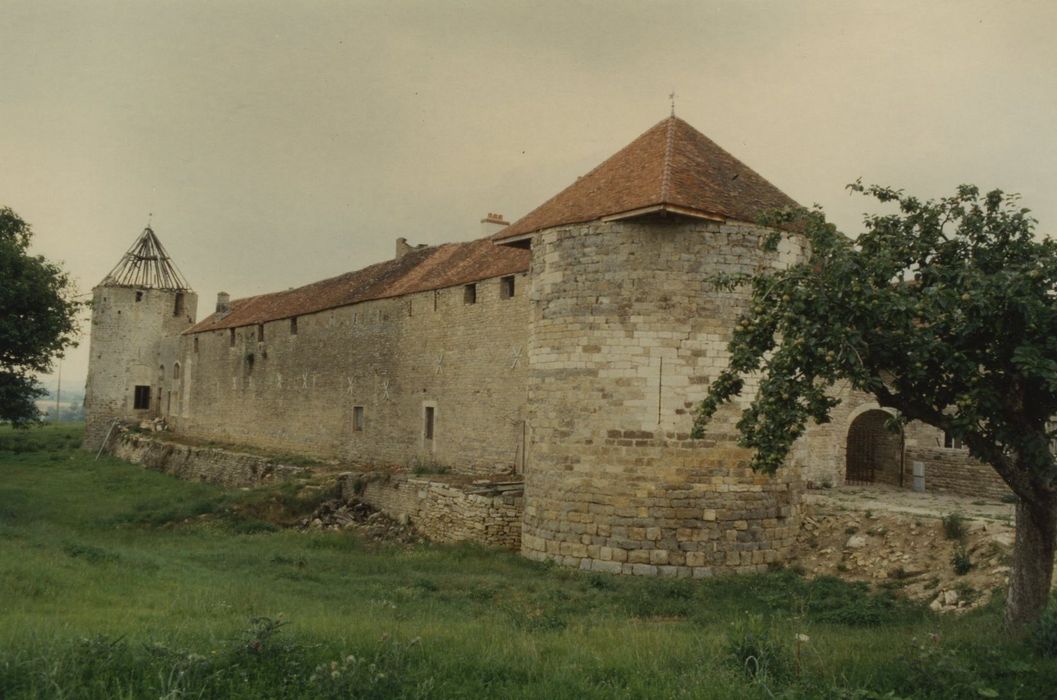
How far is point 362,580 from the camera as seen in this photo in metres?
11.9

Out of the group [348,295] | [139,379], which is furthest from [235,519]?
[139,379]

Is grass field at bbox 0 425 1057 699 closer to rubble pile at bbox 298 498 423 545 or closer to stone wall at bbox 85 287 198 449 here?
rubble pile at bbox 298 498 423 545

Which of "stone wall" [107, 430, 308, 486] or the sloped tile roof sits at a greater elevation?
the sloped tile roof

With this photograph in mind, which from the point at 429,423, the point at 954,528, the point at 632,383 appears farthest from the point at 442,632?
the point at 429,423

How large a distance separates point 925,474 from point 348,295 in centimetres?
1902

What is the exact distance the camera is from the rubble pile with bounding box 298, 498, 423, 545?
1708 centimetres

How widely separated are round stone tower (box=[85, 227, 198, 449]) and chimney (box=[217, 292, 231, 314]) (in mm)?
2998

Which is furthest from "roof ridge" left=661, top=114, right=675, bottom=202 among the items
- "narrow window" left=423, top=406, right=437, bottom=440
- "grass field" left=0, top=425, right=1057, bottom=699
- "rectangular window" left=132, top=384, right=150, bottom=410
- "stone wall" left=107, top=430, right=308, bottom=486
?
"rectangular window" left=132, top=384, right=150, bottom=410

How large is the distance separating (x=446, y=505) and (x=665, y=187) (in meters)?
8.16

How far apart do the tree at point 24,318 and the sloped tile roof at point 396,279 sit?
29.3ft

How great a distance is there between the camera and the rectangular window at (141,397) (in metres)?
42.1

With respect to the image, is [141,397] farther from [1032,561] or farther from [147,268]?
[1032,561]

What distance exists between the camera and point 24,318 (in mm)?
19453

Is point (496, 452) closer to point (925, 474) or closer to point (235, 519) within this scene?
point (235, 519)
